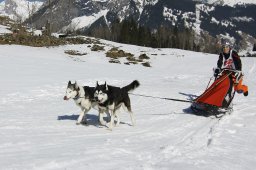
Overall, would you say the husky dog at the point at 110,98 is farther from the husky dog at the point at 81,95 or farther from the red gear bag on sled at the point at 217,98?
the red gear bag on sled at the point at 217,98

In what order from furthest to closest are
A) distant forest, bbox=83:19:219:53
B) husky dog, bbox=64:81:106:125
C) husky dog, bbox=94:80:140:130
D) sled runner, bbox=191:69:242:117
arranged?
distant forest, bbox=83:19:219:53 → sled runner, bbox=191:69:242:117 → husky dog, bbox=64:81:106:125 → husky dog, bbox=94:80:140:130

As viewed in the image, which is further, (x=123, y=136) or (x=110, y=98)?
(x=110, y=98)

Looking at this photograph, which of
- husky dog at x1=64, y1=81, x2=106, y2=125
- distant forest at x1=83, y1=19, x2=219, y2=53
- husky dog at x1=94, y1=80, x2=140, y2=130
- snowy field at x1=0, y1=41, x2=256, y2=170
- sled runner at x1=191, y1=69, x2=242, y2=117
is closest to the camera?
snowy field at x1=0, y1=41, x2=256, y2=170

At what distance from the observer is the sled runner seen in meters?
12.0

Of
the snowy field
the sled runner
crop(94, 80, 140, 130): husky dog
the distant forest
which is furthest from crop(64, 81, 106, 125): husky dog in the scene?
the distant forest

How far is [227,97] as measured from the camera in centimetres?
1253

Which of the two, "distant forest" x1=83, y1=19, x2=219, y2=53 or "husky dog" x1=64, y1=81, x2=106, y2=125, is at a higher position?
"distant forest" x1=83, y1=19, x2=219, y2=53

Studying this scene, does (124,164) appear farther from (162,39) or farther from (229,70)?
(162,39)

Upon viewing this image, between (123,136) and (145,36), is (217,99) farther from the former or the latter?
(145,36)

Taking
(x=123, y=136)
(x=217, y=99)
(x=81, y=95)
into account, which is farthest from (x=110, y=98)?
(x=217, y=99)

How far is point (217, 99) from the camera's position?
39.4 ft

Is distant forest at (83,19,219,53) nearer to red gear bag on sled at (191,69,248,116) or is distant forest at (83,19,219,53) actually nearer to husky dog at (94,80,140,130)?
red gear bag on sled at (191,69,248,116)

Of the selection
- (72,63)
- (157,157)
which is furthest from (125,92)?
(72,63)

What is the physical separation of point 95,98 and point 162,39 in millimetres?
108971
